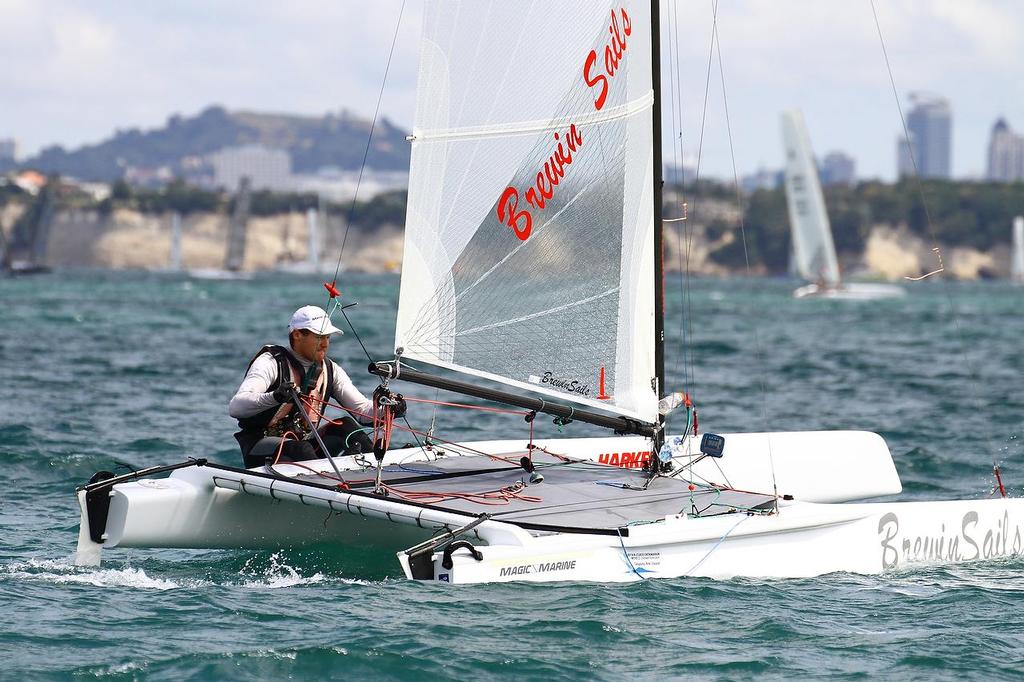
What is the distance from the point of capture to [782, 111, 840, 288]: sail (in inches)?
1596

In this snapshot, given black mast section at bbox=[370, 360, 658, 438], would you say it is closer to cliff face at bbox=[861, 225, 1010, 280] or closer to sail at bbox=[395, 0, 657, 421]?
sail at bbox=[395, 0, 657, 421]

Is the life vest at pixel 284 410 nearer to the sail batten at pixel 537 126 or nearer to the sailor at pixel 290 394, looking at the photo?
the sailor at pixel 290 394

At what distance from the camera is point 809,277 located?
4553 cm

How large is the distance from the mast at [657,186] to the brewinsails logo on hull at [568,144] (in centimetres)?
18

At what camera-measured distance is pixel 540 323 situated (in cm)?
684

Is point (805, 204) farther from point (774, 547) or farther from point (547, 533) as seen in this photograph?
point (547, 533)

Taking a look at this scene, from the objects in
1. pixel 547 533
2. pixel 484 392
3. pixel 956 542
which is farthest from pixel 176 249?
pixel 547 533

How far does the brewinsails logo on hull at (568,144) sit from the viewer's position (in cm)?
669

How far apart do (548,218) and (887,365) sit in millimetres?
13196

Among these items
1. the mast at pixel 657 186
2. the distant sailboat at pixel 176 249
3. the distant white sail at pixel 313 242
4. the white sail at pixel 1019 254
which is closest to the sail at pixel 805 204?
the mast at pixel 657 186

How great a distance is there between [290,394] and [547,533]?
149 centimetres

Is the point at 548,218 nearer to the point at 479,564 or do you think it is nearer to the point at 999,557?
the point at 479,564

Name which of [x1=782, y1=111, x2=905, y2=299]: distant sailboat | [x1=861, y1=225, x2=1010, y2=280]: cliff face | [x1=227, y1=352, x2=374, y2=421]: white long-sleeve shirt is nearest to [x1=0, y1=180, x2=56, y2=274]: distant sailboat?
[x1=782, y1=111, x2=905, y2=299]: distant sailboat

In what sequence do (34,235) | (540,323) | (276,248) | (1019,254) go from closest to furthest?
(540,323) < (1019,254) < (34,235) < (276,248)
